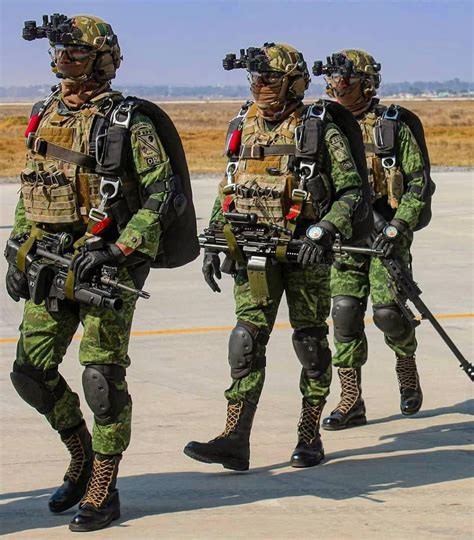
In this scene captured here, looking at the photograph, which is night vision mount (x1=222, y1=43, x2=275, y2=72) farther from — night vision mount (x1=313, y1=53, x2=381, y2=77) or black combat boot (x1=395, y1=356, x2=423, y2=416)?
black combat boot (x1=395, y1=356, x2=423, y2=416)

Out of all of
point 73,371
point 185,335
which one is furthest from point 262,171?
point 185,335

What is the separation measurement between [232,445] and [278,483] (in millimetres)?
316

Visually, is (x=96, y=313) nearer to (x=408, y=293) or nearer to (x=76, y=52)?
(x=76, y=52)

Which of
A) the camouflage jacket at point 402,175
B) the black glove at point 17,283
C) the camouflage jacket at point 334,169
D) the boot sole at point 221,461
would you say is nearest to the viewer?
the black glove at point 17,283

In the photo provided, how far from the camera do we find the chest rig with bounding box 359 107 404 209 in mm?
7676

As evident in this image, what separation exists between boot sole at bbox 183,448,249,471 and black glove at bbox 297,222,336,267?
100 cm

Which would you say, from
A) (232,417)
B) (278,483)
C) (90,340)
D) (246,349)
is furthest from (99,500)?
(246,349)

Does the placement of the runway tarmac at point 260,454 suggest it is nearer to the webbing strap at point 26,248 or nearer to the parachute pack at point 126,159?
the webbing strap at point 26,248

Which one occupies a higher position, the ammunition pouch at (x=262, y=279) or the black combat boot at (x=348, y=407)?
the ammunition pouch at (x=262, y=279)

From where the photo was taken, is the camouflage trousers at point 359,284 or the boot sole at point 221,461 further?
the camouflage trousers at point 359,284

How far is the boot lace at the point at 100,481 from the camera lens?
561cm

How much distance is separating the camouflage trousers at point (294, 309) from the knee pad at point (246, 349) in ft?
0.11

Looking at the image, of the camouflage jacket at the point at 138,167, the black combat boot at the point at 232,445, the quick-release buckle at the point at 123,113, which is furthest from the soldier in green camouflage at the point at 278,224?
the quick-release buckle at the point at 123,113

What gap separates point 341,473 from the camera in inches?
256
